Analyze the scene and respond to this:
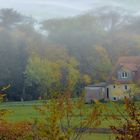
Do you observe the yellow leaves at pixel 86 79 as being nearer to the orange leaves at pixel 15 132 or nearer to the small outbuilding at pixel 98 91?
the small outbuilding at pixel 98 91

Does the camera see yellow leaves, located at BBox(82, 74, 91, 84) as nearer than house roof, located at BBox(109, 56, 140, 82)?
No

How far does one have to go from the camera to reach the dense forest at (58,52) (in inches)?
1850

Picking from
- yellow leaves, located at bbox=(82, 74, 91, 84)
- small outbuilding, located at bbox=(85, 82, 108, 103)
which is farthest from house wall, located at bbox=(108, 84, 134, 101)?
yellow leaves, located at bbox=(82, 74, 91, 84)

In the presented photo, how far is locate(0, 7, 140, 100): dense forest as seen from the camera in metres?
47.0

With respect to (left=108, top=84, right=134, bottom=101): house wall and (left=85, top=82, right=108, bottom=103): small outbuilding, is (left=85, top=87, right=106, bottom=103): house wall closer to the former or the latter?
(left=85, top=82, right=108, bottom=103): small outbuilding

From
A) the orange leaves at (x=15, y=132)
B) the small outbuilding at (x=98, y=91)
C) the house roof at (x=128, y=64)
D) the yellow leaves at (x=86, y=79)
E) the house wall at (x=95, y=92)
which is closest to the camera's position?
the orange leaves at (x=15, y=132)

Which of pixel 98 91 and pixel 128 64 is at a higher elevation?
pixel 128 64

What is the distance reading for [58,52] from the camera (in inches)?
1982

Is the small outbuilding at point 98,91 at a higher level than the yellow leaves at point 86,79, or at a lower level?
lower

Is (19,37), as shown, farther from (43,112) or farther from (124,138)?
(124,138)

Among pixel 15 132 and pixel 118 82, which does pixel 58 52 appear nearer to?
pixel 118 82

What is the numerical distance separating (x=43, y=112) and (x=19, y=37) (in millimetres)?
40054

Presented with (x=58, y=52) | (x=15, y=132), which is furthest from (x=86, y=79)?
(x=15, y=132)

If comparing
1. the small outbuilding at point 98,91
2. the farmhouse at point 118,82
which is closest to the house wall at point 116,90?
the farmhouse at point 118,82
